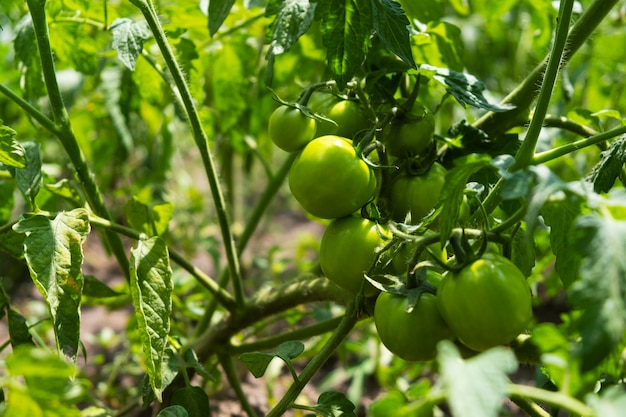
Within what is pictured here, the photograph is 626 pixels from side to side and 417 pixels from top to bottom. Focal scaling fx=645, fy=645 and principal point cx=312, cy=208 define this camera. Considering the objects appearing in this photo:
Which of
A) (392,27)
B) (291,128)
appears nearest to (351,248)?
(291,128)

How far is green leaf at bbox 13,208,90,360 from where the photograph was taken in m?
0.73

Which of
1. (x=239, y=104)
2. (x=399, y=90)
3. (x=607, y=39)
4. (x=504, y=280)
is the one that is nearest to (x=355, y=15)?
(x=399, y=90)

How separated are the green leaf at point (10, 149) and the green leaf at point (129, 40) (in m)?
0.18

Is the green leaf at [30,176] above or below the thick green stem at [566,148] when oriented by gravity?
below

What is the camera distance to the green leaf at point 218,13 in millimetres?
914

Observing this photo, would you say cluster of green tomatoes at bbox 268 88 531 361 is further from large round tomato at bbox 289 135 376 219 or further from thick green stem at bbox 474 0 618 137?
thick green stem at bbox 474 0 618 137

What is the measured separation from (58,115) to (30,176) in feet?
0.30

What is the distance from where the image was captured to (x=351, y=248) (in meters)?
0.79

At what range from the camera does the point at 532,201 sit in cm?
53

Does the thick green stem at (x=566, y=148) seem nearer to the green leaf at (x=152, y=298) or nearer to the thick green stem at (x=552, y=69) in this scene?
the thick green stem at (x=552, y=69)

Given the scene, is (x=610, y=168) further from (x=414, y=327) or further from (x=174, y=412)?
(x=174, y=412)

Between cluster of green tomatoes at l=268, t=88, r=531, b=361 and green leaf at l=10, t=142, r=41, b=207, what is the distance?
33 centimetres

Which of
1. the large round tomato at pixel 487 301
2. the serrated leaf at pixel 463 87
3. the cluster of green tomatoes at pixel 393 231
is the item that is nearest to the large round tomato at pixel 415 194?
the cluster of green tomatoes at pixel 393 231

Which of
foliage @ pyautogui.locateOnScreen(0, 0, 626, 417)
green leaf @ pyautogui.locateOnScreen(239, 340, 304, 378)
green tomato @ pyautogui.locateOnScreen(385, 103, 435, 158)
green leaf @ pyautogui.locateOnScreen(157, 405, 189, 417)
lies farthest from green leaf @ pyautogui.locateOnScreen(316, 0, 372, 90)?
green leaf @ pyautogui.locateOnScreen(157, 405, 189, 417)
